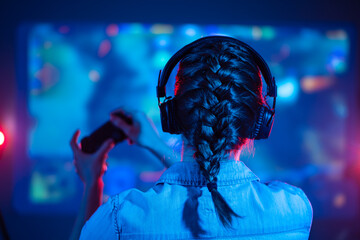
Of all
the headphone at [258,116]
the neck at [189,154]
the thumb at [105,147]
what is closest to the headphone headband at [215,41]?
the headphone at [258,116]

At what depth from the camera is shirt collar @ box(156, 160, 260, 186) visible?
0.60 meters

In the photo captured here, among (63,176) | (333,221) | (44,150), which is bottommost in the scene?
(333,221)

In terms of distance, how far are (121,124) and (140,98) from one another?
24.1 inches

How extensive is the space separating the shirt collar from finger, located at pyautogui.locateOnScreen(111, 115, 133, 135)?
1.72 feet

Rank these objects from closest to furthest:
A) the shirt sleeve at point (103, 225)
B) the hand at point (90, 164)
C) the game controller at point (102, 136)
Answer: the shirt sleeve at point (103, 225) → the hand at point (90, 164) → the game controller at point (102, 136)

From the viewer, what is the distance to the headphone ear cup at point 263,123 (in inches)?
26.0

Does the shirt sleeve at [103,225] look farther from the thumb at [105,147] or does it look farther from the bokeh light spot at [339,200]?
the bokeh light spot at [339,200]

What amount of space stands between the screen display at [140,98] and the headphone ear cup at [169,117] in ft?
3.19

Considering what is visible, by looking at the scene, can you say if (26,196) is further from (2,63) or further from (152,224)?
(152,224)

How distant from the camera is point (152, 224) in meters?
0.56

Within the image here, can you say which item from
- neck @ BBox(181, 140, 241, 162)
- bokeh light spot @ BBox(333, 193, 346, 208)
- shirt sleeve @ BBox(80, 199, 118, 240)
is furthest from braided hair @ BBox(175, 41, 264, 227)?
bokeh light spot @ BBox(333, 193, 346, 208)

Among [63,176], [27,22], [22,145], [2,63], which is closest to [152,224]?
[63,176]

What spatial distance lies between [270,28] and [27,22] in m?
1.45

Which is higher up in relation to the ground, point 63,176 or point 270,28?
point 270,28
